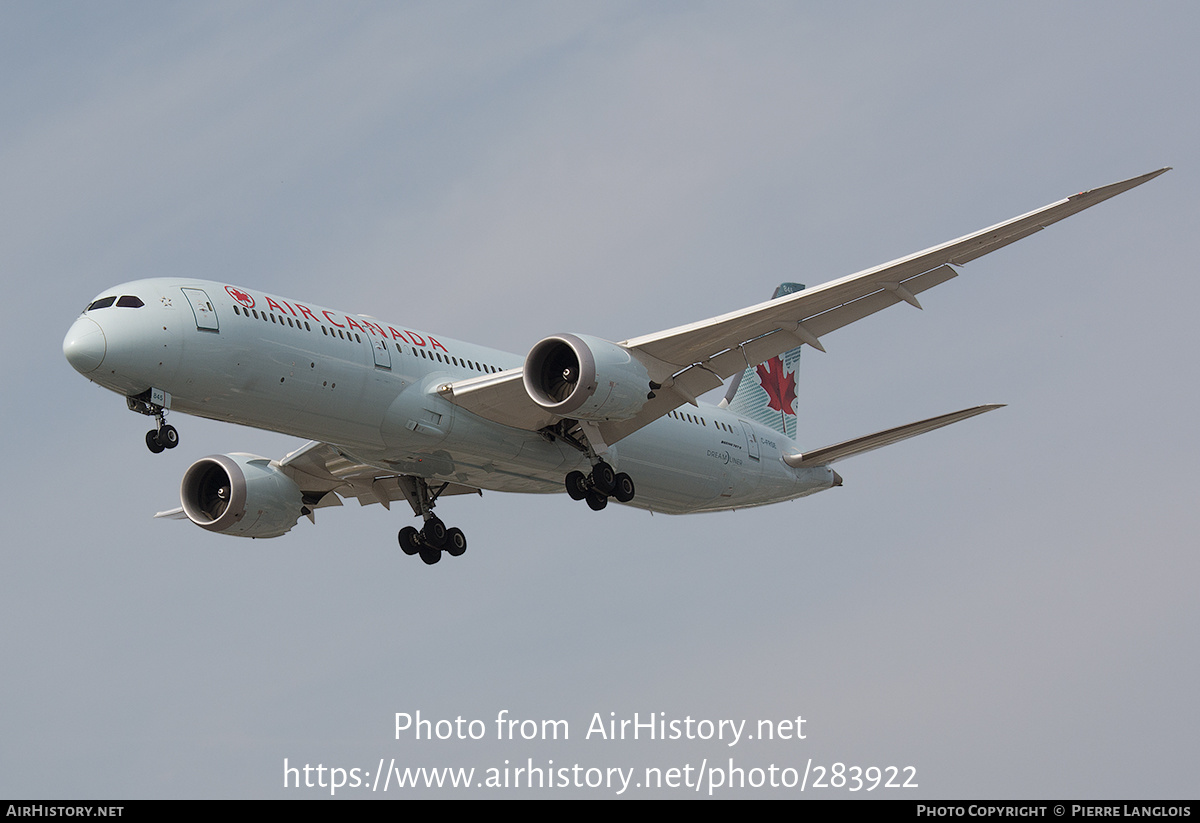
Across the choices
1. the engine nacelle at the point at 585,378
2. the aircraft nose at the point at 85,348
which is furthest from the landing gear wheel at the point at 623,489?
the aircraft nose at the point at 85,348

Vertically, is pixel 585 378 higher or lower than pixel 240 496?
lower

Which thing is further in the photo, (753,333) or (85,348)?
(753,333)

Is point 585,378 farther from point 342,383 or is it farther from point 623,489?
point 342,383

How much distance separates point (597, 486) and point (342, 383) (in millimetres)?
6359

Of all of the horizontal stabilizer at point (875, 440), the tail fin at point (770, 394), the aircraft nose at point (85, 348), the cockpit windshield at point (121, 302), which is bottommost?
the aircraft nose at point (85, 348)

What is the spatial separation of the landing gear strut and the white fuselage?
0.19m

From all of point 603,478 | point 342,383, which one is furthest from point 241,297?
point 603,478

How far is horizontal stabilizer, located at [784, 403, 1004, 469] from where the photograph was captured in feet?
101

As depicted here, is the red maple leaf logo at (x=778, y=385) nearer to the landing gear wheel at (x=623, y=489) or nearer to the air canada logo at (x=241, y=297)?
the landing gear wheel at (x=623, y=489)

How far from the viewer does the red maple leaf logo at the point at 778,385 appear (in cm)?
4025

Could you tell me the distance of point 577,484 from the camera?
30859 millimetres

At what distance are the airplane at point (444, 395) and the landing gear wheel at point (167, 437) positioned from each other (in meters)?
0.02

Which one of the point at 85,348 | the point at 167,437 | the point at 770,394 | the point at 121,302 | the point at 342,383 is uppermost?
the point at 770,394

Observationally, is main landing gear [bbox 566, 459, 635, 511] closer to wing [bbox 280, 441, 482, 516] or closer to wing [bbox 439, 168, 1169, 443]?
wing [bbox 439, 168, 1169, 443]
